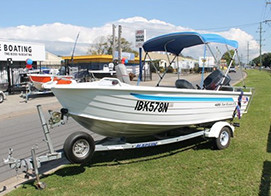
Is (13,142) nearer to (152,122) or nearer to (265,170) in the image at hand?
(152,122)

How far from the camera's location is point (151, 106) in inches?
183

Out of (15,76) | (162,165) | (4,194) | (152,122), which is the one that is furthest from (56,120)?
(15,76)

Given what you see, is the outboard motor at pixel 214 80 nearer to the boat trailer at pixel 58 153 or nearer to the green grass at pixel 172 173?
the green grass at pixel 172 173

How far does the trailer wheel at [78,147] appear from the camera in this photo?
4.01m

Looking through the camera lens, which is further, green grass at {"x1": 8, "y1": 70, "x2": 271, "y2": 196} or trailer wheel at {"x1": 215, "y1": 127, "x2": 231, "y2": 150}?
trailer wheel at {"x1": 215, "y1": 127, "x2": 231, "y2": 150}

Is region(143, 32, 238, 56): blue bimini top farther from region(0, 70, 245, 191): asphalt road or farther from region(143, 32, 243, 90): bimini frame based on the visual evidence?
region(0, 70, 245, 191): asphalt road

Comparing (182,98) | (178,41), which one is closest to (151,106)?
(182,98)

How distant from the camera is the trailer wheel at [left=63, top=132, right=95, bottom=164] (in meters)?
4.01

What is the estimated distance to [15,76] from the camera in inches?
717

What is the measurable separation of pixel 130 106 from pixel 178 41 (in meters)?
3.17

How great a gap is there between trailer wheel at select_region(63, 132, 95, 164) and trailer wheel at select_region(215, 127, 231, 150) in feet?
9.07

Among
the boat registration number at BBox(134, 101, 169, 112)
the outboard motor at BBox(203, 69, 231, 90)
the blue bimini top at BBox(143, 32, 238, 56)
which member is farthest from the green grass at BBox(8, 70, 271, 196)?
the blue bimini top at BBox(143, 32, 238, 56)

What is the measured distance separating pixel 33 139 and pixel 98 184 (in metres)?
3.40

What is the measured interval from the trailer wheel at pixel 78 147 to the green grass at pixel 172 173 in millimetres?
428
